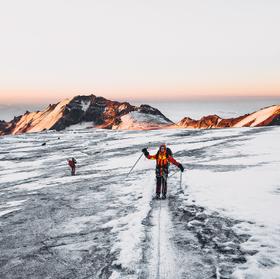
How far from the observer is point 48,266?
6840 millimetres

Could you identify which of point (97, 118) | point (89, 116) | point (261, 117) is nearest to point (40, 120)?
point (89, 116)

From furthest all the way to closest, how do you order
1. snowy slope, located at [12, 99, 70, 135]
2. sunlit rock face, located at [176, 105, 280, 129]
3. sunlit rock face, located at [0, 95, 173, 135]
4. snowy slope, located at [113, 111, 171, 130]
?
snowy slope, located at [12, 99, 70, 135]
sunlit rock face, located at [0, 95, 173, 135]
snowy slope, located at [113, 111, 171, 130]
sunlit rock face, located at [176, 105, 280, 129]

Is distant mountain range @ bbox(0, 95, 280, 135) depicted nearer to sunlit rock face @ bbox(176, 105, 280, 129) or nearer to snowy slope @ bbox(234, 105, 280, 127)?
sunlit rock face @ bbox(176, 105, 280, 129)

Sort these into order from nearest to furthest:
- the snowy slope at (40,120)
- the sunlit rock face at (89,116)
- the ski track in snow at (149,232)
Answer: the ski track in snow at (149,232) → the sunlit rock face at (89,116) → the snowy slope at (40,120)

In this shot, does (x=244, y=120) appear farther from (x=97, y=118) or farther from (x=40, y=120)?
(x=40, y=120)

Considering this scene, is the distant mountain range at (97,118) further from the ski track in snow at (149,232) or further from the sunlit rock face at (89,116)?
the ski track in snow at (149,232)

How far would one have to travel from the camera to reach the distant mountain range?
90.0 metres

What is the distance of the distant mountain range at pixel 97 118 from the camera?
295 feet

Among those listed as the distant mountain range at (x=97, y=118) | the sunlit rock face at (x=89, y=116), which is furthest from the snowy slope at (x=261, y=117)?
the sunlit rock face at (x=89, y=116)

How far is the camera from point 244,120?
7112cm

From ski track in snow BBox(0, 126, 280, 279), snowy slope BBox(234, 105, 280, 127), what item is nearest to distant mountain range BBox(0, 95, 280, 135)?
snowy slope BBox(234, 105, 280, 127)

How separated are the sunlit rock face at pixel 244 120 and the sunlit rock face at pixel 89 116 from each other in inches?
660

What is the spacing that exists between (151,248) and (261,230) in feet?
8.93

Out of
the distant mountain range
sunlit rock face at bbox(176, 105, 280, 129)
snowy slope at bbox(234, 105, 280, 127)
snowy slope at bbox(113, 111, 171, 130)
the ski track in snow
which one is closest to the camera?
the ski track in snow
